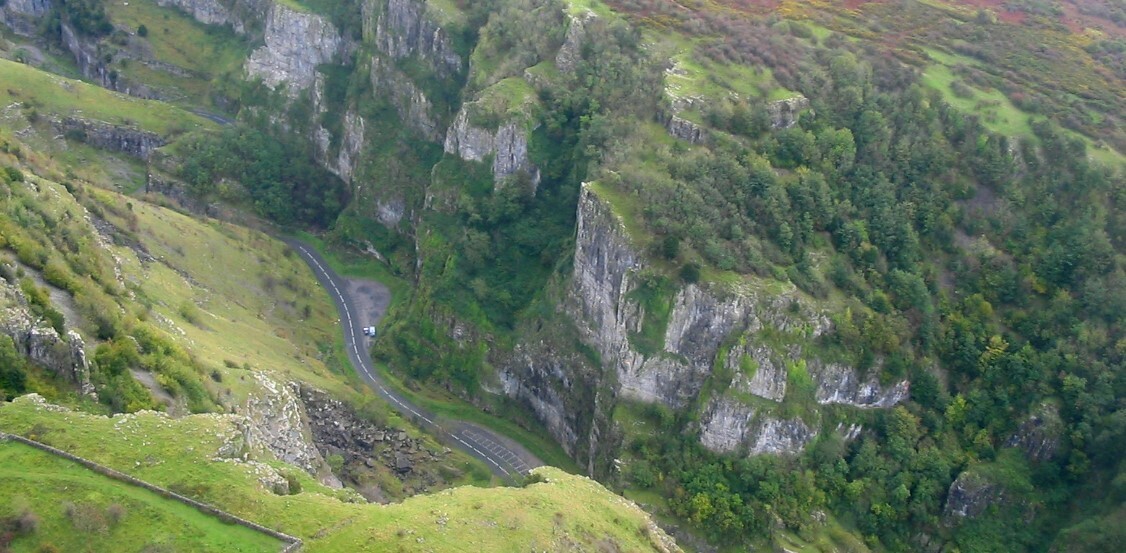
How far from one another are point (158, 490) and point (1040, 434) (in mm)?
60233

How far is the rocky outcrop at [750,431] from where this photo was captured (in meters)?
73.4

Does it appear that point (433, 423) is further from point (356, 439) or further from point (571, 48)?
point (571, 48)

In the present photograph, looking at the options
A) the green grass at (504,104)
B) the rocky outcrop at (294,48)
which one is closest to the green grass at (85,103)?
the rocky outcrop at (294,48)

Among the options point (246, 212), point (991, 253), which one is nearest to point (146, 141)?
point (246, 212)

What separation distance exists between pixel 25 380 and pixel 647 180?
46.8 meters

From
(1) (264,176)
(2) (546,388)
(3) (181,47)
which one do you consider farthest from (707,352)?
(3) (181,47)

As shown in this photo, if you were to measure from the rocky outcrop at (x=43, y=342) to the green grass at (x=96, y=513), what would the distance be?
6.10 m

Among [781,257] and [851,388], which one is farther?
[781,257]

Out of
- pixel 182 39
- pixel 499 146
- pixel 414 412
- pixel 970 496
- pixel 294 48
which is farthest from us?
pixel 182 39

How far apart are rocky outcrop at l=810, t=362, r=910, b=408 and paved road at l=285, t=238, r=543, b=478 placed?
24.5m

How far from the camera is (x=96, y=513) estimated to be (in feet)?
141

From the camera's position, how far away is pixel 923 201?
81938 millimetres

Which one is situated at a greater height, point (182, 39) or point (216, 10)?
point (216, 10)

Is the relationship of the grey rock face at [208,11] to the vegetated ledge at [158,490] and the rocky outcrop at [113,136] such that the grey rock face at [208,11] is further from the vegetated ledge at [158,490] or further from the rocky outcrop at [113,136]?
the vegetated ledge at [158,490]
